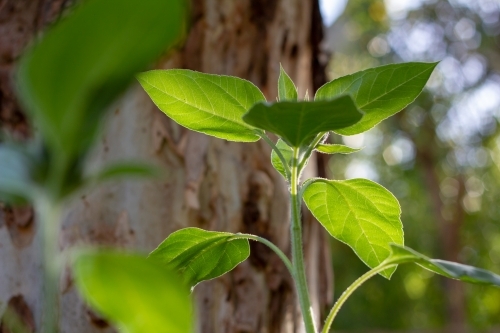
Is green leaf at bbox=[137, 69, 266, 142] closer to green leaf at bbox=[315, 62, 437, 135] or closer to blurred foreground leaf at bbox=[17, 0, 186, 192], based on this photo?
green leaf at bbox=[315, 62, 437, 135]

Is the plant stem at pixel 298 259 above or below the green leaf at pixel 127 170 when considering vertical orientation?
below

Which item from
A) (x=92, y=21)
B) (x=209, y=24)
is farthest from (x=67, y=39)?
(x=209, y=24)

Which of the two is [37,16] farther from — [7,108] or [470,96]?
[470,96]

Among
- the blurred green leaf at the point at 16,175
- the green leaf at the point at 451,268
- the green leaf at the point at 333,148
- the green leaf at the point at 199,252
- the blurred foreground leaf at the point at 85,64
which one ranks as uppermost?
the green leaf at the point at 333,148

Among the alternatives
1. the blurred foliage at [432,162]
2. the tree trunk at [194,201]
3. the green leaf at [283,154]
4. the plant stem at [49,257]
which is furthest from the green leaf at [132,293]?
the blurred foliage at [432,162]

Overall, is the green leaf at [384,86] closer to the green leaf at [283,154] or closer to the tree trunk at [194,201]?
the green leaf at [283,154]

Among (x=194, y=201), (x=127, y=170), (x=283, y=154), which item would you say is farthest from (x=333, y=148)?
(x=194, y=201)
